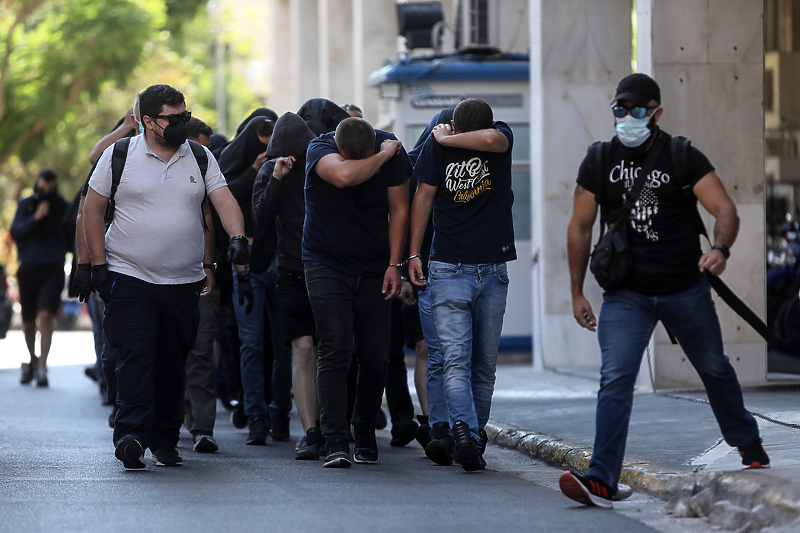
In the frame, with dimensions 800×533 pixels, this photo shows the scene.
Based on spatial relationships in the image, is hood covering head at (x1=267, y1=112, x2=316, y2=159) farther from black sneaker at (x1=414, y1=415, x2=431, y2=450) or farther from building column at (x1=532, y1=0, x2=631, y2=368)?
building column at (x1=532, y1=0, x2=631, y2=368)

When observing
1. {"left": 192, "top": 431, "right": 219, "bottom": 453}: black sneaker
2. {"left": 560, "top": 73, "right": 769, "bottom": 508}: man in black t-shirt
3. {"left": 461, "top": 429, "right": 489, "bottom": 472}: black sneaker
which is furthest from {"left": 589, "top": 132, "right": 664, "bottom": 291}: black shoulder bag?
{"left": 192, "top": 431, "right": 219, "bottom": 453}: black sneaker

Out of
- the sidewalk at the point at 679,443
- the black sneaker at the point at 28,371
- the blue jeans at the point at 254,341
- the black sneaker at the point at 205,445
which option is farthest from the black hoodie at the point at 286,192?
the black sneaker at the point at 28,371

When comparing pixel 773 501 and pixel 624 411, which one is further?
pixel 624 411

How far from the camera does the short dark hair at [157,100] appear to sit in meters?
7.72

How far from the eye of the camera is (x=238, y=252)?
7.65 meters

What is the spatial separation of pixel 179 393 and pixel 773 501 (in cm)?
361

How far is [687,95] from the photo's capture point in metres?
11.1

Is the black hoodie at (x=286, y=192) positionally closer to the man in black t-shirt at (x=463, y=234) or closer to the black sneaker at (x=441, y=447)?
the man in black t-shirt at (x=463, y=234)

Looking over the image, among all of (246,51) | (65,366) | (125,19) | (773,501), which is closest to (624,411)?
(773,501)

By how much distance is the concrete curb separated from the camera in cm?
550

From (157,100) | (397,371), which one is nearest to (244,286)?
(397,371)

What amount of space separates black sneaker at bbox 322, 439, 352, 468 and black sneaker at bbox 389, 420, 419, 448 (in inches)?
51.7

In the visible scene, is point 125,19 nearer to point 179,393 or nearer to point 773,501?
point 179,393

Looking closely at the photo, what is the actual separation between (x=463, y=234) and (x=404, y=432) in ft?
6.19
